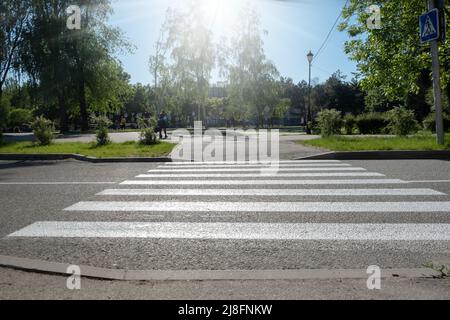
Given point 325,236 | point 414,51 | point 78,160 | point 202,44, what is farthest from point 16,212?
point 202,44

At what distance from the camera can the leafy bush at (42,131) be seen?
19984 mm

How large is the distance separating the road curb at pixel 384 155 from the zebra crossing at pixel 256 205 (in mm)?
2876

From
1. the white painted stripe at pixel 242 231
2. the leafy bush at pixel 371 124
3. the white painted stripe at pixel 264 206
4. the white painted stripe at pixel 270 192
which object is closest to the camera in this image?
the white painted stripe at pixel 242 231

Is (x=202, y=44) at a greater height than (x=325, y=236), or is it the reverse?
(x=202, y=44)

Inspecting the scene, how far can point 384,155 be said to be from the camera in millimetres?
13008

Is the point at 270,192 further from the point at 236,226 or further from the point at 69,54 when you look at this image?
the point at 69,54

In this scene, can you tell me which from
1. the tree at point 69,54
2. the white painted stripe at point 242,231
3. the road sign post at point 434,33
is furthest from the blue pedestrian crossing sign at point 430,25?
the tree at point 69,54

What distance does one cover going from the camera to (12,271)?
3.64 metres

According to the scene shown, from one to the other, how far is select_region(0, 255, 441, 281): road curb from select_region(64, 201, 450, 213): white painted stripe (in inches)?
94.5

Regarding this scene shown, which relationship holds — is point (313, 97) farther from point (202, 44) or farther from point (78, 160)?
point (78, 160)

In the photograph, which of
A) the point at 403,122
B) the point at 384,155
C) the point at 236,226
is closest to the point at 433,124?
the point at 403,122

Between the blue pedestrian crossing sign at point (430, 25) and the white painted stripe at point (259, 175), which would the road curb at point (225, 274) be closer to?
the white painted stripe at point (259, 175)
